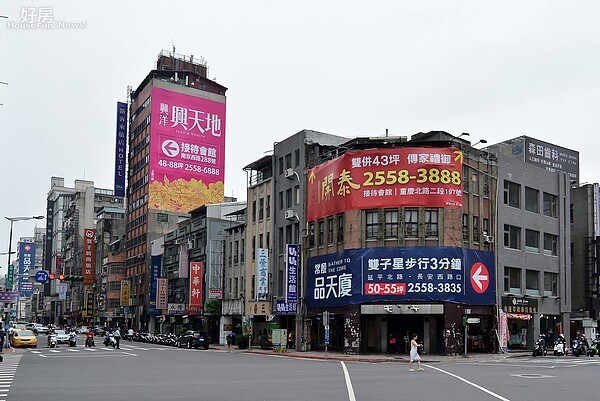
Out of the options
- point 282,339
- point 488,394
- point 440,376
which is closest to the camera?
point 488,394

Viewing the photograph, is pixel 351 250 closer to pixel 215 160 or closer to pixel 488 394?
pixel 488 394

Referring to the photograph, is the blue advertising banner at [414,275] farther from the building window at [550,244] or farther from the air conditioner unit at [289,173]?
the air conditioner unit at [289,173]

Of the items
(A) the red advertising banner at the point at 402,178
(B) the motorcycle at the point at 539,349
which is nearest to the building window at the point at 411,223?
(A) the red advertising banner at the point at 402,178

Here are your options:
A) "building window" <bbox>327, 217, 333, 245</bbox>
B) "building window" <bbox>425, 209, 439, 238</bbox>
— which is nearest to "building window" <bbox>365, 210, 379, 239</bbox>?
"building window" <bbox>425, 209, 439, 238</bbox>

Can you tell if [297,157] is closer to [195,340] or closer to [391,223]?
[391,223]

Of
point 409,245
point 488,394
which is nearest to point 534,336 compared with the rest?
point 409,245

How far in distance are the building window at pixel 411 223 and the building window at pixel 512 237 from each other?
9.28 metres

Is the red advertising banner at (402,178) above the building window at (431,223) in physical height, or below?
above

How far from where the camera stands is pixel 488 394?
19672 millimetres

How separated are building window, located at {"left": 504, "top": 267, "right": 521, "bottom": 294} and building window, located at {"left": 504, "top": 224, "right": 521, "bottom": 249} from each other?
1.69 m

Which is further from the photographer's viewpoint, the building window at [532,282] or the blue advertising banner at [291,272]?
the building window at [532,282]

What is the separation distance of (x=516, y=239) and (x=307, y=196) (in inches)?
613

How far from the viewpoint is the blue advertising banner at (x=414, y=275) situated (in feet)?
155

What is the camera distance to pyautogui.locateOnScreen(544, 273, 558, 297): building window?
58.1 meters
